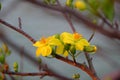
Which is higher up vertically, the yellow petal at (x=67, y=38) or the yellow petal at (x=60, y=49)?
the yellow petal at (x=67, y=38)

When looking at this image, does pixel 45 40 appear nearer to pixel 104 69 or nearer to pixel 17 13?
pixel 17 13

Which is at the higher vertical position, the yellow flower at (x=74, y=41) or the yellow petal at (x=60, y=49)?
the yellow flower at (x=74, y=41)

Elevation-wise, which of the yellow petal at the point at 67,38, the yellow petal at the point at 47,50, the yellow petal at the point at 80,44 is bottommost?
the yellow petal at the point at 47,50

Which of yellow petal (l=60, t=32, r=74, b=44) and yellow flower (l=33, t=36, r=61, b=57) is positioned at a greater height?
yellow petal (l=60, t=32, r=74, b=44)

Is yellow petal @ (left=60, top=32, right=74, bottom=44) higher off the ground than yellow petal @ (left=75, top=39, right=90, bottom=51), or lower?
higher

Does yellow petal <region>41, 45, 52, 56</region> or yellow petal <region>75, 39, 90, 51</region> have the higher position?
yellow petal <region>75, 39, 90, 51</region>

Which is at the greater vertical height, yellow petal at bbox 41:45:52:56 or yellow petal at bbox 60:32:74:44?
yellow petal at bbox 60:32:74:44

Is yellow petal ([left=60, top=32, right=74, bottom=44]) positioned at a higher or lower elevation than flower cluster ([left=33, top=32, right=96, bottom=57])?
higher

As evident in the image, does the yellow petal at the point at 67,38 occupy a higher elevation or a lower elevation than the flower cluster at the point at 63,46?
A: higher

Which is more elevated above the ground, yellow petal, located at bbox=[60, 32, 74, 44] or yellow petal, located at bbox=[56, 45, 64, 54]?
yellow petal, located at bbox=[60, 32, 74, 44]

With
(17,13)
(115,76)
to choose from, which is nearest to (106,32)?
(115,76)

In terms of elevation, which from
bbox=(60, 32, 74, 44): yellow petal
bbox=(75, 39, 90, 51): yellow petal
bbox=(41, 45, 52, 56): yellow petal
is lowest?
bbox=(41, 45, 52, 56): yellow petal
